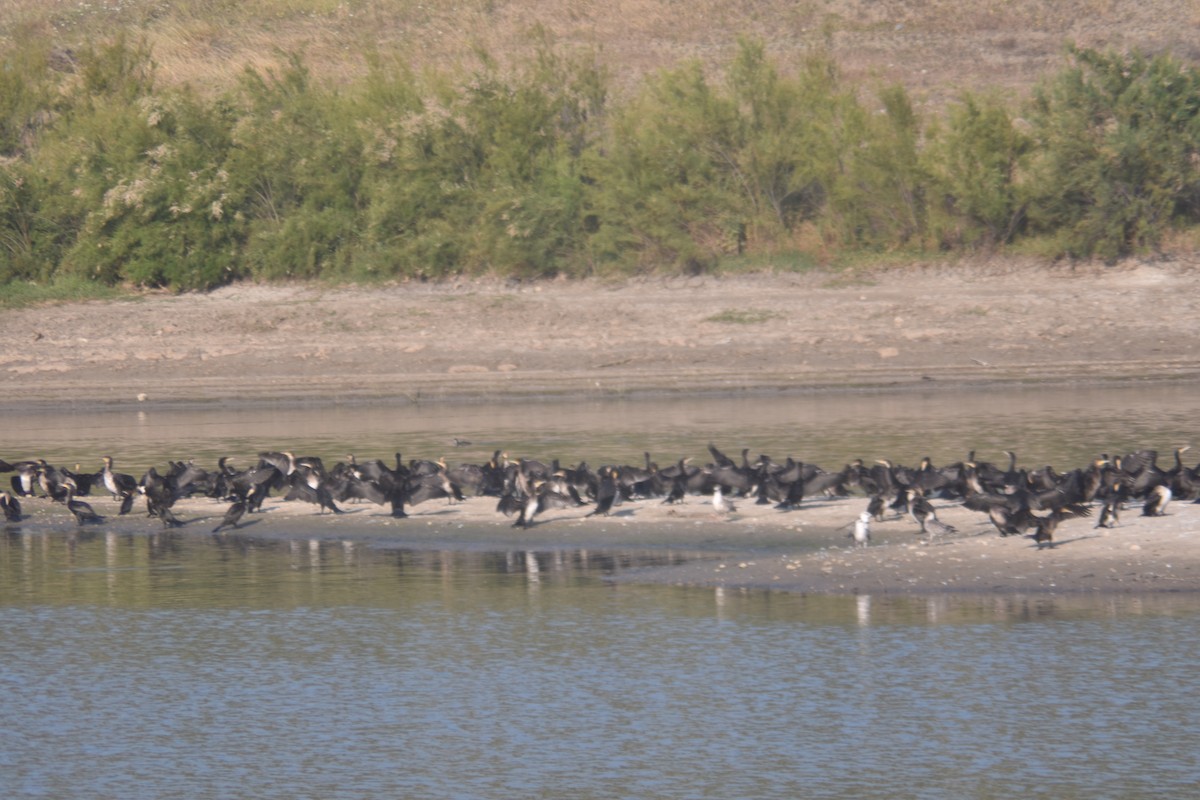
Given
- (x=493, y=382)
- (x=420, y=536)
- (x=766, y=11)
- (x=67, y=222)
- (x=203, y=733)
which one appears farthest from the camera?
(x=766, y=11)

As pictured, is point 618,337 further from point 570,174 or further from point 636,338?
point 570,174

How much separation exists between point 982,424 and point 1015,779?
14.0 metres

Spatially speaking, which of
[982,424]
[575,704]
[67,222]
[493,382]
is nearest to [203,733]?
[575,704]

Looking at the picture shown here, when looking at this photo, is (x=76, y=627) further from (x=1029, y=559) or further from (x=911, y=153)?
(x=911, y=153)

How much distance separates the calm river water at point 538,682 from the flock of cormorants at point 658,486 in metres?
1.06

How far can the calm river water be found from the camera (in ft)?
33.8

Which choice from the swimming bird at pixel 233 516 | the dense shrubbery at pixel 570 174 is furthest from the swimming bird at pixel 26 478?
the dense shrubbery at pixel 570 174

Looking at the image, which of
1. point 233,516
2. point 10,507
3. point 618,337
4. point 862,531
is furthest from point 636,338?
point 862,531

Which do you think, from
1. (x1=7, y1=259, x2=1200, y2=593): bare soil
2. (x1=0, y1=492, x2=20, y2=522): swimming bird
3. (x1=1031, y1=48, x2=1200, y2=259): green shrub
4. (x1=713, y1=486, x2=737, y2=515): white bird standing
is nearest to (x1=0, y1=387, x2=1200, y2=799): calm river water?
(x1=0, y1=492, x2=20, y2=522): swimming bird

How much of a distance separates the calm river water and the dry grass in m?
27.4

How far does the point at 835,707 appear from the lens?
37.6 feet

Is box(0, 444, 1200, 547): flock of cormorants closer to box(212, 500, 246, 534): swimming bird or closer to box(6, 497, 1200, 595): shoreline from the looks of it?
box(212, 500, 246, 534): swimming bird

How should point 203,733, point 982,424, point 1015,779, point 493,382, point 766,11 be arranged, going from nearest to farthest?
point 1015,779, point 203,733, point 982,424, point 493,382, point 766,11

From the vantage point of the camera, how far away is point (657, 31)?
50500 millimetres
